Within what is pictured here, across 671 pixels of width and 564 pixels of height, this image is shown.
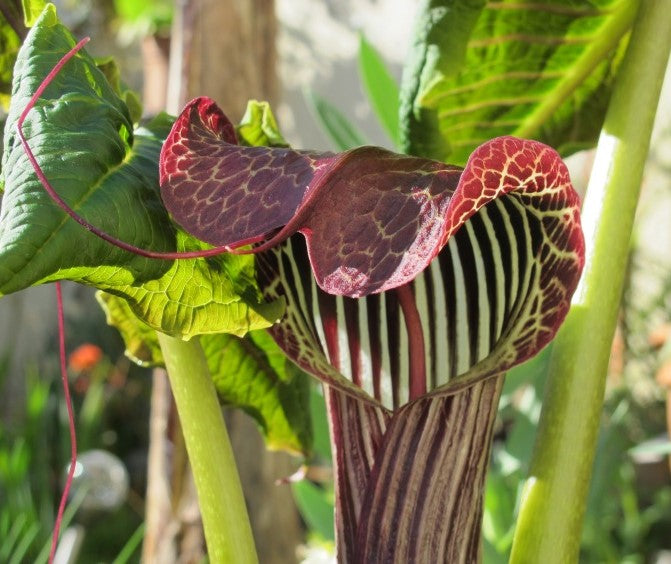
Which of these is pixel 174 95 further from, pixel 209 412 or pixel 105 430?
pixel 105 430

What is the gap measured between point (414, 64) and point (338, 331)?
15 cm

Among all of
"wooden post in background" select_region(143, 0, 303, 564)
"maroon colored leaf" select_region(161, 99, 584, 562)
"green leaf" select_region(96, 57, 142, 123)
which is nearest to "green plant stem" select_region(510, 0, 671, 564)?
"maroon colored leaf" select_region(161, 99, 584, 562)

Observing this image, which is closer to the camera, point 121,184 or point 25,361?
point 121,184

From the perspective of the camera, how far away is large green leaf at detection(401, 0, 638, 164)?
0.47 metres

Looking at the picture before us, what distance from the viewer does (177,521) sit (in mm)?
1258

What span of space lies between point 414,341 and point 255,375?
13 cm

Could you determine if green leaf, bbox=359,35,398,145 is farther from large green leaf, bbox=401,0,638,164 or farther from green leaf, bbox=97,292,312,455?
green leaf, bbox=97,292,312,455

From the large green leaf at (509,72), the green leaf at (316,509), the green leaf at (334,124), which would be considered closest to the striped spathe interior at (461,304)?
the large green leaf at (509,72)

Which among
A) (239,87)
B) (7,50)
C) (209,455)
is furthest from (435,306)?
(239,87)

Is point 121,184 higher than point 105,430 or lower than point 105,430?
higher

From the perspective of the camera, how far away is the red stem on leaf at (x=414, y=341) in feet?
1.47

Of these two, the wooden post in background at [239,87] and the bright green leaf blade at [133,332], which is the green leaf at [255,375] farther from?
the wooden post in background at [239,87]

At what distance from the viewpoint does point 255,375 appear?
0.55 m

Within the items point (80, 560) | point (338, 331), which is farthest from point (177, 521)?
point (80, 560)
